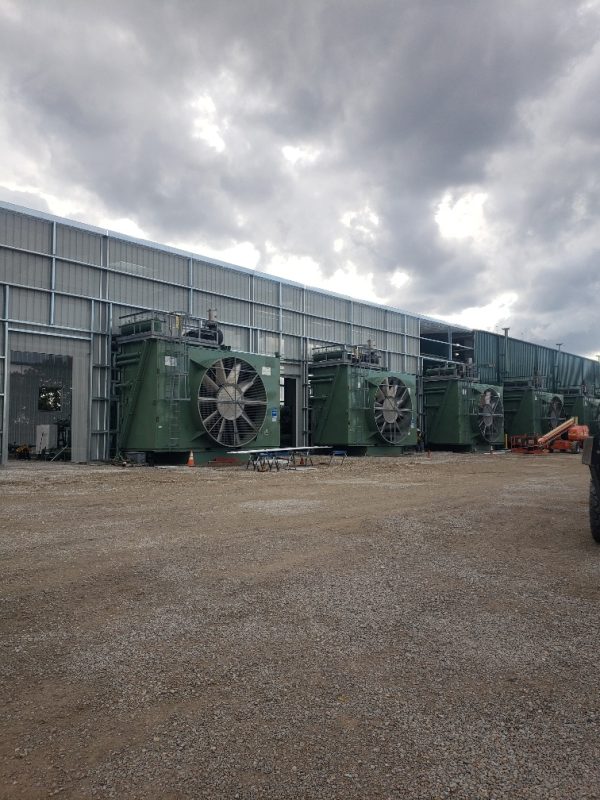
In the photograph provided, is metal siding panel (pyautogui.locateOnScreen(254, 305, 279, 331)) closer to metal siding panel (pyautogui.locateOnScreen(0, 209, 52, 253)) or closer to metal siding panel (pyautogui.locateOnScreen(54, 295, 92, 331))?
metal siding panel (pyautogui.locateOnScreen(54, 295, 92, 331))

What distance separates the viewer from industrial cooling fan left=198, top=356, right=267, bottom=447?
18719mm

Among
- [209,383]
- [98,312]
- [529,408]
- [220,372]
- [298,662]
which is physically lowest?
[298,662]

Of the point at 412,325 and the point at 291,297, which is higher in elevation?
the point at 291,297

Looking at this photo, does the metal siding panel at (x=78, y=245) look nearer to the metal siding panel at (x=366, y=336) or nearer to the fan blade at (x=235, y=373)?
the fan blade at (x=235, y=373)

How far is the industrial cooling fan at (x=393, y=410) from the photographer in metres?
25.7

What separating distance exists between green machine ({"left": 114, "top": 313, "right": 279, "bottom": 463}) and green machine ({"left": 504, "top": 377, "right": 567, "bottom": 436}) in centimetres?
2179

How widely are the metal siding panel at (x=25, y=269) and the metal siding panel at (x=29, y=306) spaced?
Result: 30 cm

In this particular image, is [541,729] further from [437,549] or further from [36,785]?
[437,549]

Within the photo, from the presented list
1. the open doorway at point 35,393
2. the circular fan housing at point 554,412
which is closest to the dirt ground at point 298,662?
the open doorway at point 35,393

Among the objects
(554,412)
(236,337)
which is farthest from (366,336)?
(554,412)

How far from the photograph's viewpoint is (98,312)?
2067 cm

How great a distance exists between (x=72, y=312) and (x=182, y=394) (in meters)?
5.18

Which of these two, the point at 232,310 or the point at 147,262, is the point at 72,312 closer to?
the point at 147,262

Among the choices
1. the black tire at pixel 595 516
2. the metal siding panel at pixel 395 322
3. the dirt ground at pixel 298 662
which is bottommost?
the dirt ground at pixel 298 662
